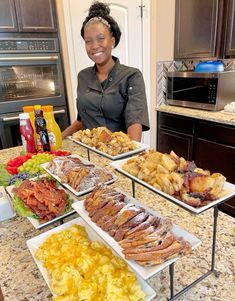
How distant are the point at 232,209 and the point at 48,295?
1949 millimetres

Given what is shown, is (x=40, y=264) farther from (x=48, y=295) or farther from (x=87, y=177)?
(x=87, y=177)

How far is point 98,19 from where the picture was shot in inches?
53.2

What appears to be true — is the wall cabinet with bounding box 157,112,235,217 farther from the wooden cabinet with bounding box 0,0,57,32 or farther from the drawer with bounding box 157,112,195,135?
the wooden cabinet with bounding box 0,0,57,32

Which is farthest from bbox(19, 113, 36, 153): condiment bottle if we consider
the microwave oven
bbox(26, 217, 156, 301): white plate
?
the microwave oven

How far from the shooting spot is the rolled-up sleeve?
1.40 meters

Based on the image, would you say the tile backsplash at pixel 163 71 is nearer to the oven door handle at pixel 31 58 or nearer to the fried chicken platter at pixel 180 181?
the oven door handle at pixel 31 58

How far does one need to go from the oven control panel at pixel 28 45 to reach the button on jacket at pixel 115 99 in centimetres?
107

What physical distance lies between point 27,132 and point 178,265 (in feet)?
3.41

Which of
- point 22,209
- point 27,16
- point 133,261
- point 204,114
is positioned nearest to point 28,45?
point 27,16

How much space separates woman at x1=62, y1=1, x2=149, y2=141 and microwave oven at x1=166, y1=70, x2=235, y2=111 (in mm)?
1058

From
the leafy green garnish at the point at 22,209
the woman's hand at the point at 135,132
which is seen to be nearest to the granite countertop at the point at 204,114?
the woman's hand at the point at 135,132

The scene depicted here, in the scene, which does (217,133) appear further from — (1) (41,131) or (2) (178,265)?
(2) (178,265)

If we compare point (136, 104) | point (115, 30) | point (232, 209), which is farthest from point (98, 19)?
point (232, 209)

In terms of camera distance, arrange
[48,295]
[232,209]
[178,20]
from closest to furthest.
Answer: [48,295], [232,209], [178,20]
